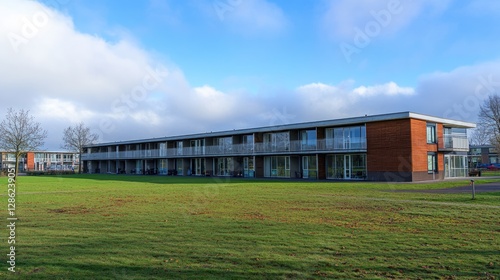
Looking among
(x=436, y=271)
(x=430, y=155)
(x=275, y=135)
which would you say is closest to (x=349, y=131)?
(x=430, y=155)

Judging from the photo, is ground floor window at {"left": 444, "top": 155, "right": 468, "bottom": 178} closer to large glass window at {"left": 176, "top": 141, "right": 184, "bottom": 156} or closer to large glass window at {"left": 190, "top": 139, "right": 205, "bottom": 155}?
large glass window at {"left": 190, "top": 139, "right": 205, "bottom": 155}

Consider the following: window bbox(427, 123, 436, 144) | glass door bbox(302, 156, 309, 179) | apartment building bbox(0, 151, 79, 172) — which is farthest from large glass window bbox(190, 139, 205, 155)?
apartment building bbox(0, 151, 79, 172)

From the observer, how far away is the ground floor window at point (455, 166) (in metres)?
40.1

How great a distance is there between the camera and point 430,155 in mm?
36375

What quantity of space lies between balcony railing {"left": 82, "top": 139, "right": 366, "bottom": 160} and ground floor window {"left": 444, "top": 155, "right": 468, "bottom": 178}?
33.4 feet

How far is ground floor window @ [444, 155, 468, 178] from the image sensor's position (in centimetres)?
4009

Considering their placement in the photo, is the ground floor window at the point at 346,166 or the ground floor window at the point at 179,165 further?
the ground floor window at the point at 179,165

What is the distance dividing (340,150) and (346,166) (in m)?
2.20

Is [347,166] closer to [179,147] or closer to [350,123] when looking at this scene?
[350,123]

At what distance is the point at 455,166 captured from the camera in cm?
4134

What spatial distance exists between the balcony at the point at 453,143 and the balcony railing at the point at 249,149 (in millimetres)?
7736

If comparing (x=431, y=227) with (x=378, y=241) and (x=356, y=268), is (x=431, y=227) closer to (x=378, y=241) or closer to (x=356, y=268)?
(x=378, y=241)

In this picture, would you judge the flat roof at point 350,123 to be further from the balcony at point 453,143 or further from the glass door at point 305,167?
the glass door at point 305,167

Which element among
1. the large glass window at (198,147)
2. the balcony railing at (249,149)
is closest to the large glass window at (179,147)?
the balcony railing at (249,149)
